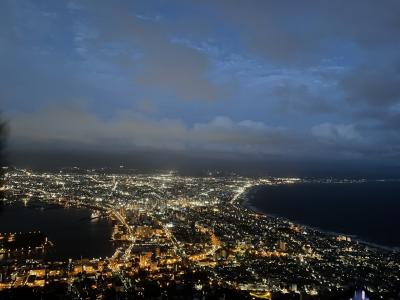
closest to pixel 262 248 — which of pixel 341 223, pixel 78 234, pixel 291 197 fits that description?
pixel 78 234

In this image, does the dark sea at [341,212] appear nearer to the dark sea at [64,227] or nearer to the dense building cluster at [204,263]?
the dense building cluster at [204,263]

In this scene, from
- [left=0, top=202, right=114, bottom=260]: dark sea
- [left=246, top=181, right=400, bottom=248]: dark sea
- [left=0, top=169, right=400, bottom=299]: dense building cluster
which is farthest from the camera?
[left=246, top=181, right=400, bottom=248]: dark sea

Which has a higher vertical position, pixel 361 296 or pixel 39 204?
pixel 361 296

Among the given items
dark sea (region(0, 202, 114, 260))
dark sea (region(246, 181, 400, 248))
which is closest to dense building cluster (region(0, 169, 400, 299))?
dark sea (region(0, 202, 114, 260))

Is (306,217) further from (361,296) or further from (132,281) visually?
(361,296)

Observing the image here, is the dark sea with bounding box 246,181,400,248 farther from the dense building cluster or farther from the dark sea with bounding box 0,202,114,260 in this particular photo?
the dark sea with bounding box 0,202,114,260

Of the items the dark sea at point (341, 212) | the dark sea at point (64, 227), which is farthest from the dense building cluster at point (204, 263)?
the dark sea at point (341, 212)
